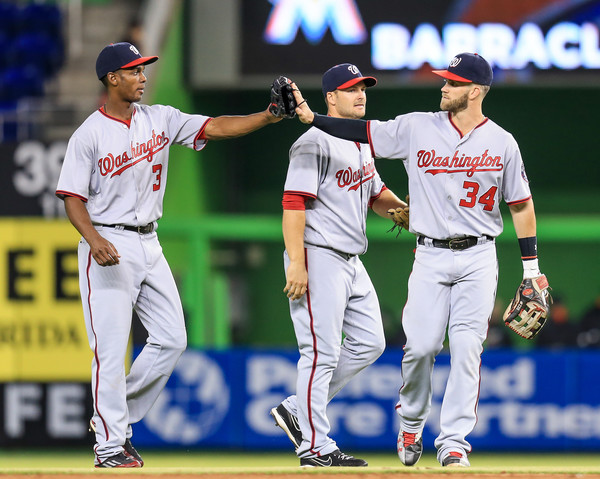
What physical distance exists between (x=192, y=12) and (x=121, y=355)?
7115 millimetres

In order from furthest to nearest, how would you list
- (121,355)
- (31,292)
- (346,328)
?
1. (31,292)
2. (346,328)
3. (121,355)

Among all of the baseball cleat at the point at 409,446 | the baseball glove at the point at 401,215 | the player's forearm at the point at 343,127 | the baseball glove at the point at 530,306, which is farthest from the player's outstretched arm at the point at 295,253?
the baseball glove at the point at 530,306

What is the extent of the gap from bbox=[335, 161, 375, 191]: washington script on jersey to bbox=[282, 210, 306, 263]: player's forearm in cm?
26

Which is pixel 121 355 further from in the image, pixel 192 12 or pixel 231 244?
pixel 231 244

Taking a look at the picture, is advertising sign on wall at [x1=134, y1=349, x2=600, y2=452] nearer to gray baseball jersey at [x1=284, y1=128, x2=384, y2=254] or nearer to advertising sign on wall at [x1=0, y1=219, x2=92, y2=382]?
advertising sign on wall at [x1=0, y1=219, x2=92, y2=382]

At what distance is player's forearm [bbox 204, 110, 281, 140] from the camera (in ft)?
17.1

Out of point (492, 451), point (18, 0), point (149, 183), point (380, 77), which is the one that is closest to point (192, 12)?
point (380, 77)

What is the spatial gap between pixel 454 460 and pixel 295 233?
51.2 inches

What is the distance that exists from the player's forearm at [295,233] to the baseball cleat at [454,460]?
1146 mm

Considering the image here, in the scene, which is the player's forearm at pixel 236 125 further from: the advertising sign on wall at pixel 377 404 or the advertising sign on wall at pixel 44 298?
the advertising sign on wall at pixel 377 404

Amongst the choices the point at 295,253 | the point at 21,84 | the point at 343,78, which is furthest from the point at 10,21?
the point at 295,253

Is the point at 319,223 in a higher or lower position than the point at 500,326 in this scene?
higher

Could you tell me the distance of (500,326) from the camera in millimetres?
11422

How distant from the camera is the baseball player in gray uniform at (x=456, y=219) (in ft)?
17.0
